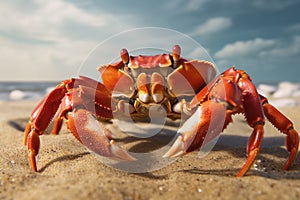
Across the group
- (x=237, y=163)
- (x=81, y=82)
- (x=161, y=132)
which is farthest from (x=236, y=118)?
(x=81, y=82)

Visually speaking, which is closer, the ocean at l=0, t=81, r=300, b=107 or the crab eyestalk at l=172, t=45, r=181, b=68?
the crab eyestalk at l=172, t=45, r=181, b=68

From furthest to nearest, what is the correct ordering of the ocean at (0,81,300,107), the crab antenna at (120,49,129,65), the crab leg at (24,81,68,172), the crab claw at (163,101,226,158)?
the ocean at (0,81,300,107) → the crab antenna at (120,49,129,65) → the crab leg at (24,81,68,172) → the crab claw at (163,101,226,158)

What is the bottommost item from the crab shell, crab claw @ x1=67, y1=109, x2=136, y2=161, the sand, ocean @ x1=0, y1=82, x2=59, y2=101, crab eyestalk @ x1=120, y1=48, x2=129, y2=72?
ocean @ x1=0, y1=82, x2=59, y2=101

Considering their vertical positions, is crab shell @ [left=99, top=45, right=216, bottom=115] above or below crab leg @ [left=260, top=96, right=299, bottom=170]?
above

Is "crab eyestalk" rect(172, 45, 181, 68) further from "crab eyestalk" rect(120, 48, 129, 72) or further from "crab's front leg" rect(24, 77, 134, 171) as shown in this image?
"crab's front leg" rect(24, 77, 134, 171)

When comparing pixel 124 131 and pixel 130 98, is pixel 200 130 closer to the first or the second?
pixel 130 98

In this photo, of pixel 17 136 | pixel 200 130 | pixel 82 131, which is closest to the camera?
pixel 200 130

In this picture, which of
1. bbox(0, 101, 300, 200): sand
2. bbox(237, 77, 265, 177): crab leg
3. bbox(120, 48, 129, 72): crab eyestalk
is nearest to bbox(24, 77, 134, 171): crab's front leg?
bbox(0, 101, 300, 200): sand
